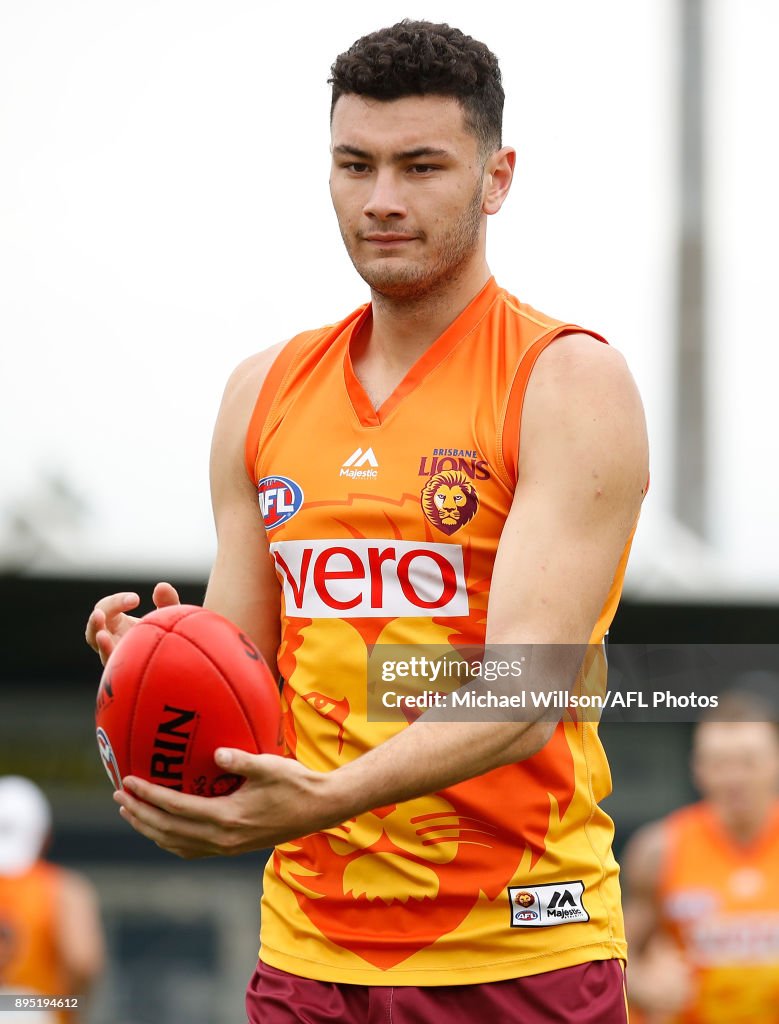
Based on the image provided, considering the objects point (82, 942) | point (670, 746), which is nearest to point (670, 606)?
point (670, 746)

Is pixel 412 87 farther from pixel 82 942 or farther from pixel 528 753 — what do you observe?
pixel 82 942

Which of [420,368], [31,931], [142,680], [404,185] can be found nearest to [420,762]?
[142,680]

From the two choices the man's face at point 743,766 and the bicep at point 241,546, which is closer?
the bicep at point 241,546

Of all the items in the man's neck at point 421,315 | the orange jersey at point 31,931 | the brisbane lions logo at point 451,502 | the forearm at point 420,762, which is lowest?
the orange jersey at point 31,931

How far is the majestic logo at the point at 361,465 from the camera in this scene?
3498mm

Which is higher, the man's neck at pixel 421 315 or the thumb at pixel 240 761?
the man's neck at pixel 421 315

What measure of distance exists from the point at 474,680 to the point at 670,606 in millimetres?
6922

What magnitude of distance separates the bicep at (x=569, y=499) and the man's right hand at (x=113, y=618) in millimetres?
775

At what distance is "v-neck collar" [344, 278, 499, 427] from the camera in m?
A: 3.61

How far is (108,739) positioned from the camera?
3195mm

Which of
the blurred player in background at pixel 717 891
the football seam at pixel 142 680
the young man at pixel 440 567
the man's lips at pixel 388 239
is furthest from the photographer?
the blurred player in background at pixel 717 891

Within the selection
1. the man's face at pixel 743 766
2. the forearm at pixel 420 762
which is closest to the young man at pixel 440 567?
the forearm at pixel 420 762

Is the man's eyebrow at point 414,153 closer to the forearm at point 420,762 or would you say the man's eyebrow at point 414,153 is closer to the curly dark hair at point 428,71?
the curly dark hair at point 428,71

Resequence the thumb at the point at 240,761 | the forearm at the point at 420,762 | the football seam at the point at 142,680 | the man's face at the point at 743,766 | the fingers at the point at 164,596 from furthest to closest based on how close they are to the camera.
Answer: the man's face at the point at 743,766, the fingers at the point at 164,596, the football seam at the point at 142,680, the forearm at the point at 420,762, the thumb at the point at 240,761
